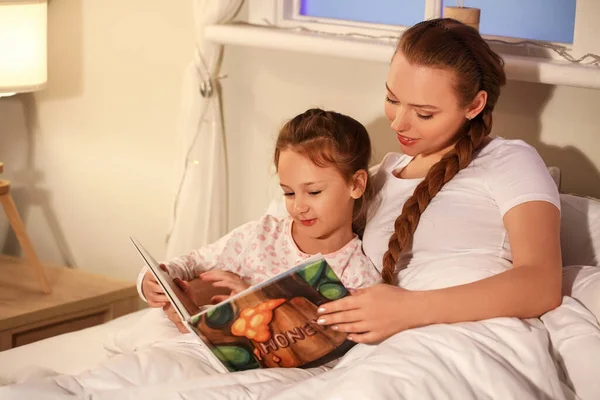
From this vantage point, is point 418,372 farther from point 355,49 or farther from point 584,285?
point 355,49

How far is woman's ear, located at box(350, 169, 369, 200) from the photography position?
193 centimetres

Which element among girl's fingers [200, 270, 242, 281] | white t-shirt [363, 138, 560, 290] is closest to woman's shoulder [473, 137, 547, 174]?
white t-shirt [363, 138, 560, 290]

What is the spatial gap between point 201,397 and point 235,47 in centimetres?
139

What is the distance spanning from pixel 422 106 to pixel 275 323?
516mm

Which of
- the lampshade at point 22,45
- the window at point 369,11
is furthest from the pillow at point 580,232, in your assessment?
the lampshade at point 22,45

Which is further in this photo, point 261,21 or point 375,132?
point 261,21

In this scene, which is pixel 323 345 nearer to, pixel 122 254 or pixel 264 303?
pixel 264 303

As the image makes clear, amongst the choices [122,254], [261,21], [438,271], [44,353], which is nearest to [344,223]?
[438,271]

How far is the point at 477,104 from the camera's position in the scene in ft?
5.99

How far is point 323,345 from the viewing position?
1.67 meters

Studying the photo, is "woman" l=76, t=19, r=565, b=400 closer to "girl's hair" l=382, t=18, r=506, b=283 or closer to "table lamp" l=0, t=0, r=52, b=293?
"girl's hair" l=382, t=18, r=506, b=283

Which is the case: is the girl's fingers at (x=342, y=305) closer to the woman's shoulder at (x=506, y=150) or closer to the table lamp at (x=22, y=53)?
the woman's shoulder at (x=506, y=150)

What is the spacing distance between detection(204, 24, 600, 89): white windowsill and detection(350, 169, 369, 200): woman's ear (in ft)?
1.52

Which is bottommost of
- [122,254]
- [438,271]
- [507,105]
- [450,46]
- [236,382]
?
[122,254]
